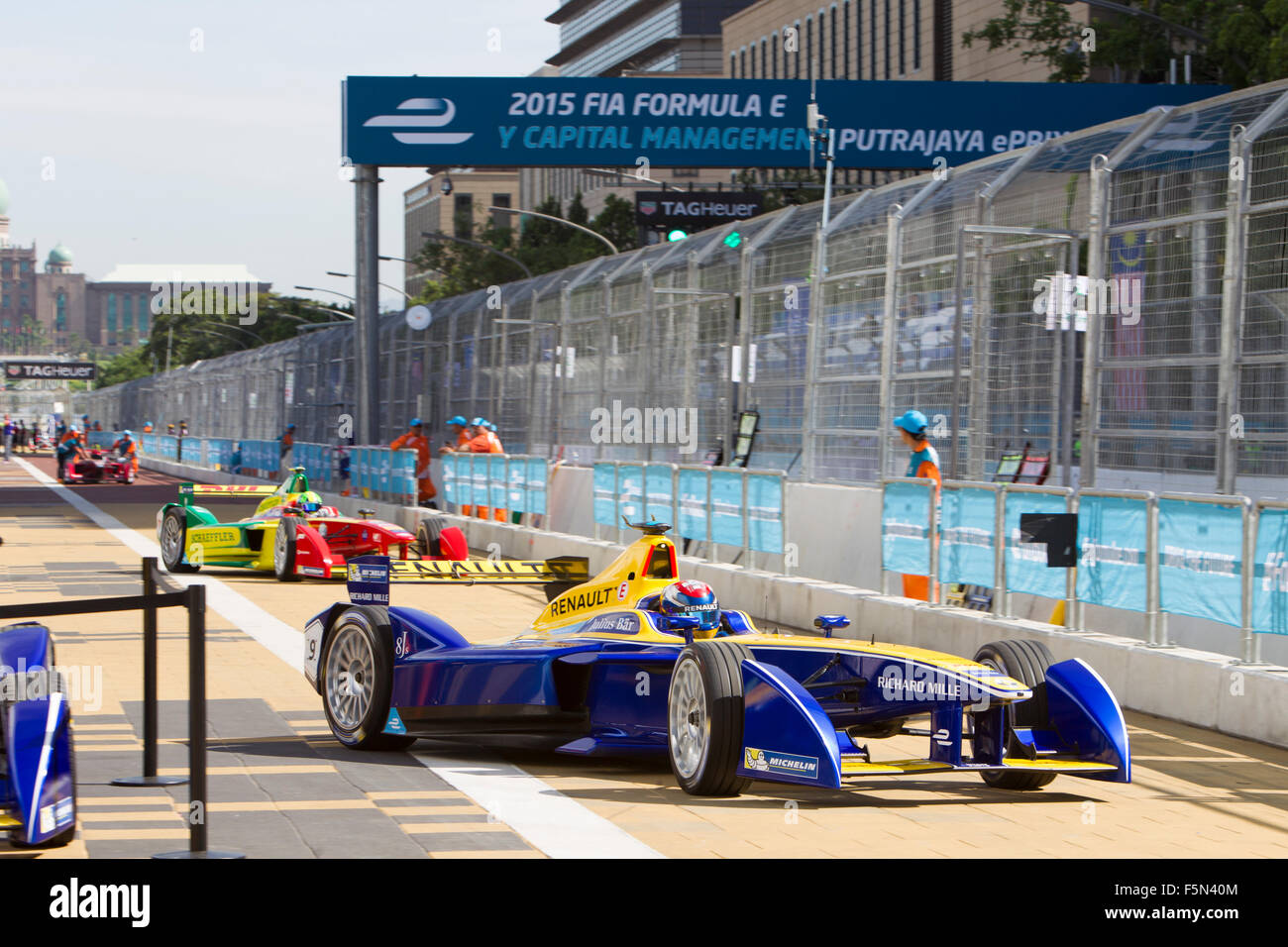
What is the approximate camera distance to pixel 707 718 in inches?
302

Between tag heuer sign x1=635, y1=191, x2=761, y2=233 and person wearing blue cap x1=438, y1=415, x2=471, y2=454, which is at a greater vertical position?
tag heuer sign x1=635, y1=191, x2=761, y2=233

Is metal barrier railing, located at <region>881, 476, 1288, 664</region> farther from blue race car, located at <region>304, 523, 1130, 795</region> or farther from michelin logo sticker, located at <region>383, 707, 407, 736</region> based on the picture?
michelin logo sticker, located at <region>383, 707, 407, 736</region>

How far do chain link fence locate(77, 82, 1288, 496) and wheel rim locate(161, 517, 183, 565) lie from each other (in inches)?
214

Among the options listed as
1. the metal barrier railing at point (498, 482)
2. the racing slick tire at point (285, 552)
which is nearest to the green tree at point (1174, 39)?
the metal barrier railing at point (498, 482)

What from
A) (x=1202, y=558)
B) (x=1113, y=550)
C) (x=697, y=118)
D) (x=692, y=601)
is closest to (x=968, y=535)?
(x=1113, y=550)

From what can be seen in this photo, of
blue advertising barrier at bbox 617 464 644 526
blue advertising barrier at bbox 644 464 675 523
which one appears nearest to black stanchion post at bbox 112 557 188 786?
blue advertising barrier at bbox 644 464 675 523

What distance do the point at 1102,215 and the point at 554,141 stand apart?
21.2 meters

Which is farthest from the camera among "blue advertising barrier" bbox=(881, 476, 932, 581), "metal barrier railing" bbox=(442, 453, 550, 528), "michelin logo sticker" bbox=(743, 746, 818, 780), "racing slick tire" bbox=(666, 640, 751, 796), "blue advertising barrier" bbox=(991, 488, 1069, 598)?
"metal barrier railing" bbox=(442, 453, 550, 528)

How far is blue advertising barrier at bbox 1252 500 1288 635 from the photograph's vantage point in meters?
9.60

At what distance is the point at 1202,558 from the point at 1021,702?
8.69 ft

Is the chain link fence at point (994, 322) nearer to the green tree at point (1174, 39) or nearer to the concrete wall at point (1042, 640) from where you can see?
the concrete wall at point (1042, 640)

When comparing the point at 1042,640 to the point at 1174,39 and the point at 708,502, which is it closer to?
the point at 708,502

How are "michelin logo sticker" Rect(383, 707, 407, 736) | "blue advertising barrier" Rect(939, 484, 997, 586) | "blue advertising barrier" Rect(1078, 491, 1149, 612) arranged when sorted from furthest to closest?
"blue advertising barrier" Rect(939, 484, 997, 586) → "blue advertising barrier" Rect(1078, 491, 1149, 612) → "michelin logo sticker" Rect(383, 707, 407, 736)
